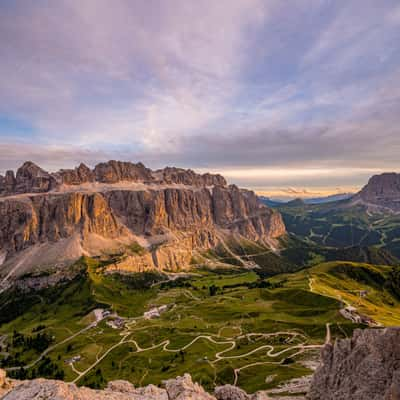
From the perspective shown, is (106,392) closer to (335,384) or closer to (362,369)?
(335,384)

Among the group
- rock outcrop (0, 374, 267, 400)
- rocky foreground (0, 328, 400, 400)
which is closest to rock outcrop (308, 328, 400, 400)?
rocky foreground (0, 328, 400, 400)

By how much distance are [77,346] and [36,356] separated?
2752 cm

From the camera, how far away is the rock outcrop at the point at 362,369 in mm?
40344

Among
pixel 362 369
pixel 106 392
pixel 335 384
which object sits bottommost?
pixel 335 384

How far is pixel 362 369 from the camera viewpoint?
1748 inches

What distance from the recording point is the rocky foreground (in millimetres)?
33500

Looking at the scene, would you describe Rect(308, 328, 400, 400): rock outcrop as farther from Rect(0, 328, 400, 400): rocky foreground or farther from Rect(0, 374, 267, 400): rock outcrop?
Rect(0, 374, 267, 400): rock outcrop

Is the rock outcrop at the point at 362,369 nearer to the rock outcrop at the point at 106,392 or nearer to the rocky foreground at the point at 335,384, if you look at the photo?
the rocky foreground at the point at 335,384

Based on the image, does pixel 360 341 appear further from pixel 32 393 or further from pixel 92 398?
pixel 32 393

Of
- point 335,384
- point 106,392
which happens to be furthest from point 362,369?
point 106,392

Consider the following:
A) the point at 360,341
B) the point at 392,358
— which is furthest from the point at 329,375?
the point at 392,358

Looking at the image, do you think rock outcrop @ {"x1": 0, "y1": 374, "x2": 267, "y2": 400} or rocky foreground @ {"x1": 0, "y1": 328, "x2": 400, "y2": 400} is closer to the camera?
rock outcrop @ {"x1": 0, "y1": 374, "x2": 267, "y2": 400}

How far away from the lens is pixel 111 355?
16488 cm

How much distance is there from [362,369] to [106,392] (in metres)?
34.8
